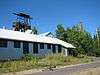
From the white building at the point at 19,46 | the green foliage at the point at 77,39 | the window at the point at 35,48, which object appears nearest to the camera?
the white building at the point at 19,46

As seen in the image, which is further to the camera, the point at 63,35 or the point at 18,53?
the point at 63,35

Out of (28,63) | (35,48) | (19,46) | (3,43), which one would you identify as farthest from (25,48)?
(28,63)

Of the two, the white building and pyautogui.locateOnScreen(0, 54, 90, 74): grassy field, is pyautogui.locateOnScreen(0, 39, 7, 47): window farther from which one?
pyautogui.locateOnScreen(0, 54, 90, 74): grassy field

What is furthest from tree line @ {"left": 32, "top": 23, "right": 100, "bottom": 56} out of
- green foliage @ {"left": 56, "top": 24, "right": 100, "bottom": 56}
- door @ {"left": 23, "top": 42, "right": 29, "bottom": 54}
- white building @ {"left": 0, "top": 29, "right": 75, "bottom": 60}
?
door @ {"left": 23, "top": 42, "right": 29, "bottom": 54}

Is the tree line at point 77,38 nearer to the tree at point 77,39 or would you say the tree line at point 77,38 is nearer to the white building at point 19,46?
the tree at point 77,39

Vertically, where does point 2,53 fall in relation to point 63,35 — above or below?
below

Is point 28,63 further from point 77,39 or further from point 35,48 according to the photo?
point 77,39

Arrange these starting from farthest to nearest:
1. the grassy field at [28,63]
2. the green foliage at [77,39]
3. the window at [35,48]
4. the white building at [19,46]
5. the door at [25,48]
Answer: the green foliage at [77,39] → the window at [35,48] → the door at [25,48] → the white building at [19,46] → the grassy field at [28,63]

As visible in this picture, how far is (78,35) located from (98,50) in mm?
11002

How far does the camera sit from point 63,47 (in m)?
46.4

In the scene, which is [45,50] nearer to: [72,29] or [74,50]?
[74,50]

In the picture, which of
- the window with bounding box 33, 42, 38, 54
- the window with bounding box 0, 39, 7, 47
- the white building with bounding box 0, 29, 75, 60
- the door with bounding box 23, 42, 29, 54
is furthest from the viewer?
the window with bounding box 33, 42, 38, 54

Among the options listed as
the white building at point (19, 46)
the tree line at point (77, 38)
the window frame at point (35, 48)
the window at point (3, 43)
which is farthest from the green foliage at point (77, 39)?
the window at point (3, 43)

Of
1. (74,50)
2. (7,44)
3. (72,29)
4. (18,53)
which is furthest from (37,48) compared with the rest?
(72,29)
